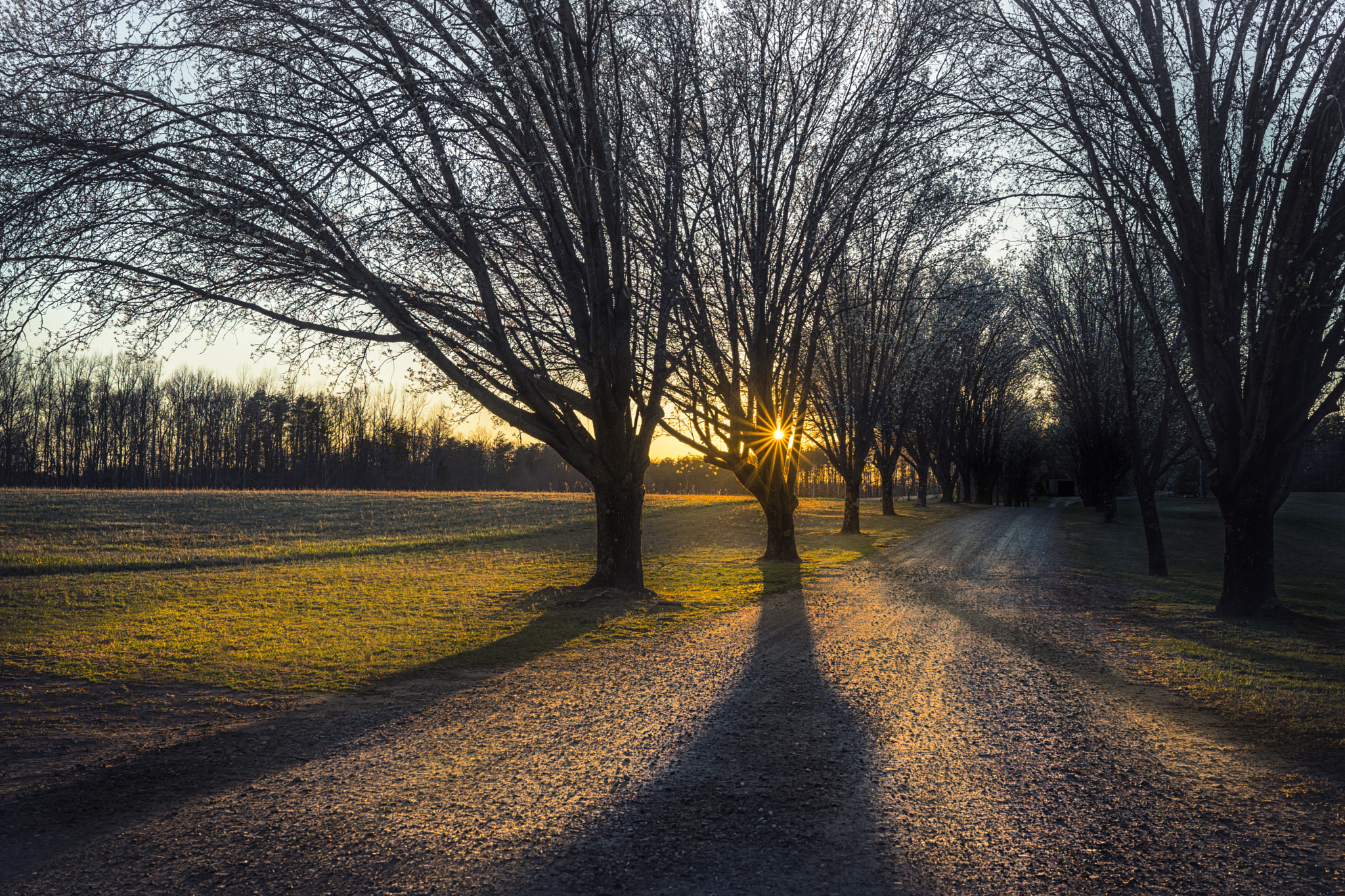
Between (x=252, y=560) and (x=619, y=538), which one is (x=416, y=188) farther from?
(x=252, y=560)

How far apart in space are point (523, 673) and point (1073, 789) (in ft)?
15.2

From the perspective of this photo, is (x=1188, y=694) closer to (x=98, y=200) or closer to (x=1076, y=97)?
(x=1076, y=97)

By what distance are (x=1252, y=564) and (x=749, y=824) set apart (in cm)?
945

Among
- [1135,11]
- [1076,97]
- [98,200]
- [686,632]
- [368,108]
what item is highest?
[1135,11]

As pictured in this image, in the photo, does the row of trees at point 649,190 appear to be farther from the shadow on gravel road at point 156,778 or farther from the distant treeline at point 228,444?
the distant treeline at point 228,444

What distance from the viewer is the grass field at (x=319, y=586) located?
7.52m

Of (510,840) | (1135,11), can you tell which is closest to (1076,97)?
(1135,11)

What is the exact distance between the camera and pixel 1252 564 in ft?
32.1

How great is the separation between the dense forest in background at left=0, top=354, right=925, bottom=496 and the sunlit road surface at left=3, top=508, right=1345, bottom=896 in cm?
4685

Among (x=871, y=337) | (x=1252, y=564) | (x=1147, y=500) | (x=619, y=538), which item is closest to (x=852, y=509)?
(x=871, y=337)

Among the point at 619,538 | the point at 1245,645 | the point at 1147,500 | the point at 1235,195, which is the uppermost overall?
the point at 1235,195

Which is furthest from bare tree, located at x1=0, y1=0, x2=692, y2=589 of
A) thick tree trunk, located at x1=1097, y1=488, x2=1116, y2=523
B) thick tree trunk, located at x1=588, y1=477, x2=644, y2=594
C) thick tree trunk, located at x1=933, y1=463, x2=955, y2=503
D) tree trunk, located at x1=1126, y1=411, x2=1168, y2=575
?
thick tree trunk, located at x1=933, y1=463, x2=955, y2=503

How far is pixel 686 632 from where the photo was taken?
30.2 feet

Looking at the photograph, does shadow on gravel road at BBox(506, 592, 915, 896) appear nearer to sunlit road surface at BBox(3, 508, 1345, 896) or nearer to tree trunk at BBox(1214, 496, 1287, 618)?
sunlit road surface at BBox(3, 508, 1345, 896)
